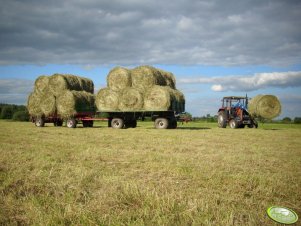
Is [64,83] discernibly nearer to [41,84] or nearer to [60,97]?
[60,97]

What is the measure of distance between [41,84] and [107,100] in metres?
5.34

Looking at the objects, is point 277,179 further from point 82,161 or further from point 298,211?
point 82,161

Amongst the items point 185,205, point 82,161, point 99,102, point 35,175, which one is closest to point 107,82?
point 99,102

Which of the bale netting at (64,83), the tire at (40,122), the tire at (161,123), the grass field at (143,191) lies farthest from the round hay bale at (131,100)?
the grass field at (143,191)

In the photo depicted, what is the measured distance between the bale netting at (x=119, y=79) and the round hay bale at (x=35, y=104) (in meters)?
5.43

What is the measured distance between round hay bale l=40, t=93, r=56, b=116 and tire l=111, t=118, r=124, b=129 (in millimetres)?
4130

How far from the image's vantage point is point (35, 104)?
23.3 m

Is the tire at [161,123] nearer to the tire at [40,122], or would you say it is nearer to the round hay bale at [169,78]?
the round hay bale at [169,78]

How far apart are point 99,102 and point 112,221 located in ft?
60.3

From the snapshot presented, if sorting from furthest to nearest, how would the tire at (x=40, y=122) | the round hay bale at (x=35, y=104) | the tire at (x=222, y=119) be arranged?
the tire at (x=222, y=119) < the tire at (x=40, y=122) < the round hay bale at (x=35, y=104)

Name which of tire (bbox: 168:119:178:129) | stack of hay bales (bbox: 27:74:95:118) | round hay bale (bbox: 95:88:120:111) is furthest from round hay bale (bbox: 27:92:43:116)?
tire (bbox: 168:119:178:129)

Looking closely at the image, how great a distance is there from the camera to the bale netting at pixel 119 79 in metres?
21.1

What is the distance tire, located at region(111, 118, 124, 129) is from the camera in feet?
71.2

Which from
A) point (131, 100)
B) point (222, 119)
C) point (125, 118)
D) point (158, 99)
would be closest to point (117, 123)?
point (125, 118)
